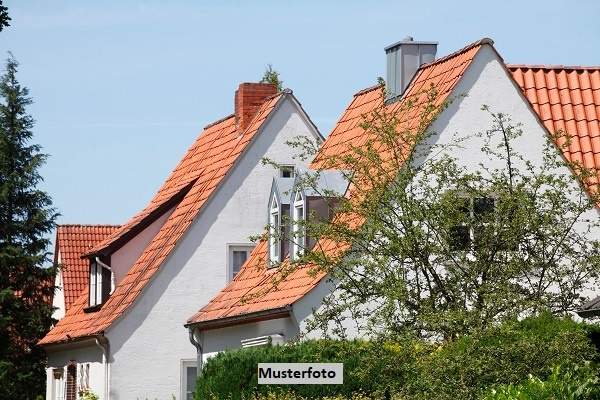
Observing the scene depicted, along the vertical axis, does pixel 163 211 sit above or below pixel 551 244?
above

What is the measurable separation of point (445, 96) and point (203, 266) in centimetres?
1059

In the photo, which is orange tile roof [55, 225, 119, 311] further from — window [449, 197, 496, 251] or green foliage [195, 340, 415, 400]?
window [449, 197, 496, 251]

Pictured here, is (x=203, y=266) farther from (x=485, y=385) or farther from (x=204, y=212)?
(x=485, y=385)

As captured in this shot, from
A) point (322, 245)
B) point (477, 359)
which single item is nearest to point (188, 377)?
point (322, 245)

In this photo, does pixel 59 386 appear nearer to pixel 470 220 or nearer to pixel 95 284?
pixel 95 284

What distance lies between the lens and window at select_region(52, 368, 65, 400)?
151 ft

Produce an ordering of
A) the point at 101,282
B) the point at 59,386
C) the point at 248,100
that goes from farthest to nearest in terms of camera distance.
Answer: the point at 59,386, the point at 101,282, the point at 248,100

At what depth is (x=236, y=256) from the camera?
37375 millimetres

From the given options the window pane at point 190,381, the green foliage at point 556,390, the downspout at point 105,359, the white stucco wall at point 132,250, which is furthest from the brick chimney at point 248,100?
the green foliage at point 556,390

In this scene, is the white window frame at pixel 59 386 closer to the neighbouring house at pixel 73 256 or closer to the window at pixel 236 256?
the neighbouring house at pixel 73 256

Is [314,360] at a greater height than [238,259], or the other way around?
[238,259]

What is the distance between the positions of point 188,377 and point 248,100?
23.5 ft

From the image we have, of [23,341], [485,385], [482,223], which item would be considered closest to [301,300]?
[482,223]

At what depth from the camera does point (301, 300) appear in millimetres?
27984
